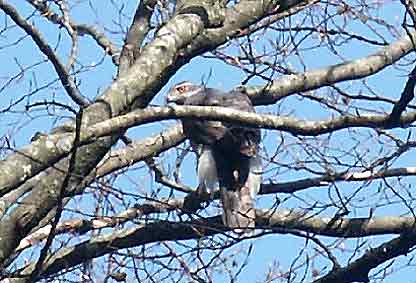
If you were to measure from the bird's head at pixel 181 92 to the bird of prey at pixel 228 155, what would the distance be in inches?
21.3

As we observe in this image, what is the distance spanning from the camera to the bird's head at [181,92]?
797 cm

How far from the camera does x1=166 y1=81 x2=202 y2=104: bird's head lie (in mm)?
7971

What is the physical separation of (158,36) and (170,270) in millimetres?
1241

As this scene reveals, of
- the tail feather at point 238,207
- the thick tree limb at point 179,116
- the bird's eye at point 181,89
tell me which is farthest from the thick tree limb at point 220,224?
the bird's eye at point 181,89

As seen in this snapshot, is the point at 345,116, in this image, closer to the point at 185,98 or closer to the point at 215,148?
the point at 215,148

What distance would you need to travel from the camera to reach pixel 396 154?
572 cm

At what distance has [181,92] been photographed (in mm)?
8102

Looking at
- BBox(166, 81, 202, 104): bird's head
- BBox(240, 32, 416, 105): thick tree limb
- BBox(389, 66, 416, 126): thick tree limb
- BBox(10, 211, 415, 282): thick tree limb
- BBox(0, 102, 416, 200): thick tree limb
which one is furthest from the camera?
BBox(166, 81, 202, 104): bird's head

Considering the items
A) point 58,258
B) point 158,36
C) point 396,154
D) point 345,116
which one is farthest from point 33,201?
point 396,154

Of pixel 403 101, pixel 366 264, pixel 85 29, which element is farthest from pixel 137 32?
pixel 366 264

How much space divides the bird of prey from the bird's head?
54 cm

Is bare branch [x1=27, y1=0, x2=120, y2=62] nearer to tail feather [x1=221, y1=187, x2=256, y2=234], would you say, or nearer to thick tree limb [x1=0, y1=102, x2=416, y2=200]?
tail feather [x1=221, y1=187, x2=256, y2=234]

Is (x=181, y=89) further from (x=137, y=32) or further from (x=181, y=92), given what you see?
(x=137, y=32)

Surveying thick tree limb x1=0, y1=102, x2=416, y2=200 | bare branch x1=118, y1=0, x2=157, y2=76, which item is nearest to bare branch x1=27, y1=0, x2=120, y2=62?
bare branch x1=118, y1=0, x2=157, y2=76
